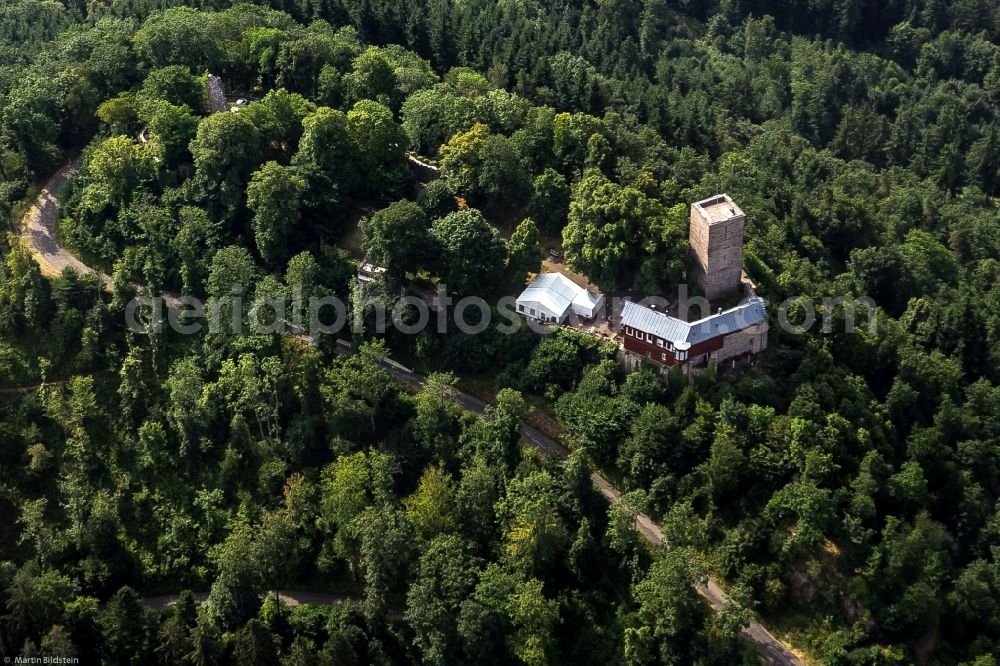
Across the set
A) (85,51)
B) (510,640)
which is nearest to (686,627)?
(510,640)

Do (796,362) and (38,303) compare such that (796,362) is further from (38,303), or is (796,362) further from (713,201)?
(38,303)

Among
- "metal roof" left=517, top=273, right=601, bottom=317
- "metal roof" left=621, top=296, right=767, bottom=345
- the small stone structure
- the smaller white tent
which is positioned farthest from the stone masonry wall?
the small stone structure

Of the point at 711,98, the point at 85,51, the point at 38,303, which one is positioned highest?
the point at 85,51

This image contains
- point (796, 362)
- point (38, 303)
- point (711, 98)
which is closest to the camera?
point (796, 362)

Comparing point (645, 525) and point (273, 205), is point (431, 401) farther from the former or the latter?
point (273, 205)

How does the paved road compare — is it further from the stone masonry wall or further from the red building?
the stone masonry wall

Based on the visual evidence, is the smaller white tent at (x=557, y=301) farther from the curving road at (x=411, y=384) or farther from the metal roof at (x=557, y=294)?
the curving road at (x=411, y=384)

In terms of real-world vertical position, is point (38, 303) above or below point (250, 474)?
above
